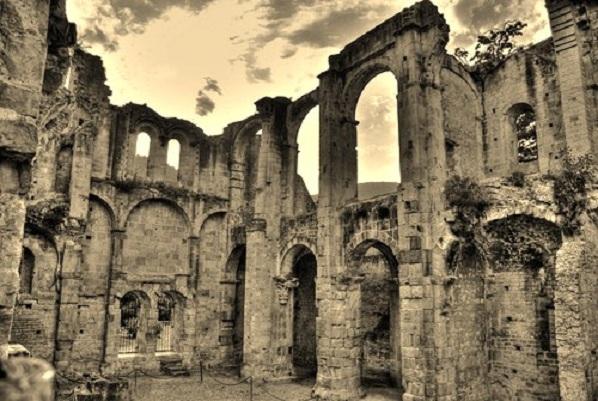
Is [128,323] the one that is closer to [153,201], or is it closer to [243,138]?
[153,201]

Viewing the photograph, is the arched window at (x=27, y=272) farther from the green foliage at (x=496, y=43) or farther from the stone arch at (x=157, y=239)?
the green foliage at (x=496, y=43)

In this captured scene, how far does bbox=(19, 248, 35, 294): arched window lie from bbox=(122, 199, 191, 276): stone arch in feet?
11.3

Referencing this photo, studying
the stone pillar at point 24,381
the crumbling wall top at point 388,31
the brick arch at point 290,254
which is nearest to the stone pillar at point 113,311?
the brick arch at point 290,254

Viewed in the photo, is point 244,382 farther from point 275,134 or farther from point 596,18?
point 596,18

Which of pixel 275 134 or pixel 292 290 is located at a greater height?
pixel 275 134

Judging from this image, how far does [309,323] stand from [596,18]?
14.3 m

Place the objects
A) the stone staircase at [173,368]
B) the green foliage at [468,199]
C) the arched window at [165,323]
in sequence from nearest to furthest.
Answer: the green foliage at [468,199] < the stone staircase at [173,368] < the arched window at [165,323]

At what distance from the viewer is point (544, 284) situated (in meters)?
12.4

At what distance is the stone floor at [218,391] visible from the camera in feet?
45.5

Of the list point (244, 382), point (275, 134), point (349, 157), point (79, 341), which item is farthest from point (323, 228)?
point (79, 341)

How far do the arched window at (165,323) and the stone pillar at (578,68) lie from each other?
1524cm

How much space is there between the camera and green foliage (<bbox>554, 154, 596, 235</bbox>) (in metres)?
10.4

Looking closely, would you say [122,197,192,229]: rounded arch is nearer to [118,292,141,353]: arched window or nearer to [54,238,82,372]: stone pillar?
[54,238,82,372]: stone pillar

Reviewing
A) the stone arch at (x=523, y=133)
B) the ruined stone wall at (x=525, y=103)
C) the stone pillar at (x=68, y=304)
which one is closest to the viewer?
the ruined stone wall at (x=525, y=103)
